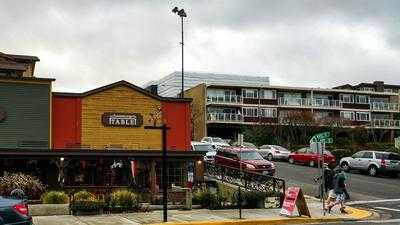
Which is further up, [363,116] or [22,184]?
[363,116]

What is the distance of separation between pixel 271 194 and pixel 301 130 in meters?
46.9

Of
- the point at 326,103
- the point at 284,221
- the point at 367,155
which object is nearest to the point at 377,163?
the point at 367,155

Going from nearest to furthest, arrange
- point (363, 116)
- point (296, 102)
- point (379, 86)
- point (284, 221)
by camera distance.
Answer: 1. point (284, 221)
2. point (296, 102)
3. point (363, 116)
4. point (379, 86)

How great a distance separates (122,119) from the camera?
109 feet

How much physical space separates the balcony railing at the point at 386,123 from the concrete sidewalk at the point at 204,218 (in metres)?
63.7

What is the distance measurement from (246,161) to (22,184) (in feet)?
48.5

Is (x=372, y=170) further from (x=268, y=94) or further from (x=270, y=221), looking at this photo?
(x=268, y=94)

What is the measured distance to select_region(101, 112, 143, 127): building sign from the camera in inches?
1297

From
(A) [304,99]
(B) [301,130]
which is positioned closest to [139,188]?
(B) [301,130]

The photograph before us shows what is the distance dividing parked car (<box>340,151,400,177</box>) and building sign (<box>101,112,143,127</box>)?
1755cm

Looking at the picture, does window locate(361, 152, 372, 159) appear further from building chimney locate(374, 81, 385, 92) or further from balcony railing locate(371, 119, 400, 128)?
building chimney locate(374, 81, 385, 92)

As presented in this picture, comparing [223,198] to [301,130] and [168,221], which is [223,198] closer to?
[168,221]

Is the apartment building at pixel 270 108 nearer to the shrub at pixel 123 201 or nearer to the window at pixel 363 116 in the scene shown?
the window at pixel 363 116

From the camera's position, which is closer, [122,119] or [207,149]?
[122,119]
